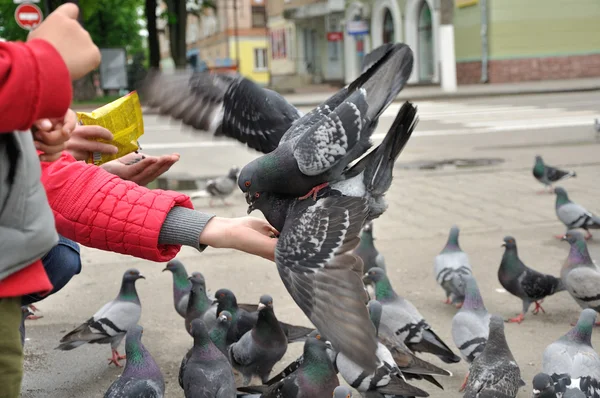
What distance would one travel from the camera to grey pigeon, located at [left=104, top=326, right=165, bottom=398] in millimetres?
3449

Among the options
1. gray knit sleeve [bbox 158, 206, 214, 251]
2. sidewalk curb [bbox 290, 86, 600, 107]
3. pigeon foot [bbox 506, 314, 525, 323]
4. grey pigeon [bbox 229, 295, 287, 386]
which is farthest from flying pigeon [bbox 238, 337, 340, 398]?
sidewalk curb [bbox 290, 86, 600, 107]

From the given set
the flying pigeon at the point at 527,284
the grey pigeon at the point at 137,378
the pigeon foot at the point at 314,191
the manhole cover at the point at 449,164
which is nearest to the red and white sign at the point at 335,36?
the manhole cover at the point at 449,164

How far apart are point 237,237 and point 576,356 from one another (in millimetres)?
2171

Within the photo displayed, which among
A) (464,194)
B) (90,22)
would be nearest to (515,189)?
(464,194)

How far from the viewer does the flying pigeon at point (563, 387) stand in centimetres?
331

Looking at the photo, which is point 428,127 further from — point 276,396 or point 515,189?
point 276,396

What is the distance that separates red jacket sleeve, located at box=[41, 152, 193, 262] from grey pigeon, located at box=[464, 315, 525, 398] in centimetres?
197

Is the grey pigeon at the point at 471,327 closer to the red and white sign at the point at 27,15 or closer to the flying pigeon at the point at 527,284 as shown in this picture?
the flying pigeon at the point at 527,284

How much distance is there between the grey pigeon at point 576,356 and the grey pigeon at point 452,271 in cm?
121

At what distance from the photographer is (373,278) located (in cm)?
468

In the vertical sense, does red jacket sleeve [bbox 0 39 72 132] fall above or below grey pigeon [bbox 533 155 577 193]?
above

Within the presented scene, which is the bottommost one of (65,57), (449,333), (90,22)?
(449,333)

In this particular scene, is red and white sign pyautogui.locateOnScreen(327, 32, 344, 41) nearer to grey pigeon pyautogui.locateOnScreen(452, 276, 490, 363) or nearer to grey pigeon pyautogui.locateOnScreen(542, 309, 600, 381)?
grey pigeon pyautogui.locateOnScreen(452, 276, 490, 363)

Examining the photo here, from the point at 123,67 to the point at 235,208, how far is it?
10717 millimetres
